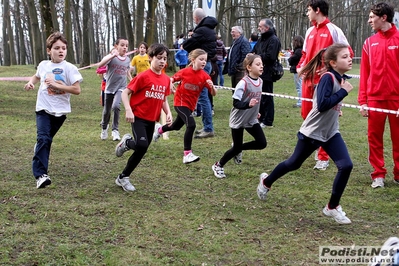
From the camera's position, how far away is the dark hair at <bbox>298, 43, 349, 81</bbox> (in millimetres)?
5035

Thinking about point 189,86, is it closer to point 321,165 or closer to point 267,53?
point 321,165

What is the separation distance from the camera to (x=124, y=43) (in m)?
8.88

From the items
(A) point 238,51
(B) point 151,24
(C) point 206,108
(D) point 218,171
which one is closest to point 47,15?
(B) point 151,24

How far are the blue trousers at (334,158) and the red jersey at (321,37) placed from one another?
1.69 meters

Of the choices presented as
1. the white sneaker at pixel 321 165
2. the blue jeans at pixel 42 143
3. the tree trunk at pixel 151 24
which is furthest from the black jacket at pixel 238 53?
the tree trunk at pixel 151 24

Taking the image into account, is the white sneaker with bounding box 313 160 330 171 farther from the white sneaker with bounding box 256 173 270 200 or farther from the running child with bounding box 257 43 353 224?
the running child with bounding box 257 43 353 224

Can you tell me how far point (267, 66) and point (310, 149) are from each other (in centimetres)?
564

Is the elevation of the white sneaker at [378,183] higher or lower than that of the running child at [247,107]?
lower

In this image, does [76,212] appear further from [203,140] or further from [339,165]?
[203,140]

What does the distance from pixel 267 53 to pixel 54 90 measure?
5.59 m

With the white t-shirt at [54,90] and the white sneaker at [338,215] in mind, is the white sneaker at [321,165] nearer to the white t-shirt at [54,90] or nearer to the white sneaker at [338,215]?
the white sneaker at [338,215]

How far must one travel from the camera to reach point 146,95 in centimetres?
604

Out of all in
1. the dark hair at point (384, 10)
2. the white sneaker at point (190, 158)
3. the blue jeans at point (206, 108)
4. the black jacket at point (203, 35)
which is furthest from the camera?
the black jacket at point (203, 35)

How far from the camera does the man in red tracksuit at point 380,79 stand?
6152 millimetres
